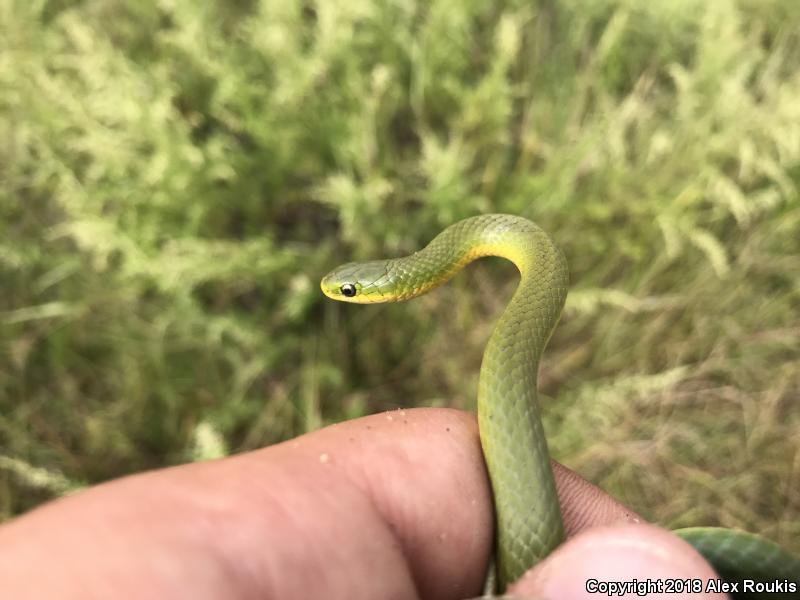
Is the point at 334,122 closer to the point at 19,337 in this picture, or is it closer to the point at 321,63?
the point at 321,63

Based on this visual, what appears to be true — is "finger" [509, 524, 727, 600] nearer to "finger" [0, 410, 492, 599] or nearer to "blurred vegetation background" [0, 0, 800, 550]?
"finger" [0, 410, 492, 599]

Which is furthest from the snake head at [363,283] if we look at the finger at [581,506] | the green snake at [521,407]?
the finger at [581,506]

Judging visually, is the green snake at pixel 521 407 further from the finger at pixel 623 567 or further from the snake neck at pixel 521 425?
the finger at pixel 623 567

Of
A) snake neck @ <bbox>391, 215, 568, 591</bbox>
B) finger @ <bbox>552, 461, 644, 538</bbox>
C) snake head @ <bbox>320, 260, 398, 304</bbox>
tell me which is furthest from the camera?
snake head @ <bbox>320, 260, 398, 304</bbox>

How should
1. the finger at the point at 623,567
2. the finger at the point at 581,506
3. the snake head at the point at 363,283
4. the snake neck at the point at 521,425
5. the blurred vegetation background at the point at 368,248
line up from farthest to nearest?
the blurred vegetation background at the point at 368,248
the snake head at the point at 363,283
the finger at the point at 581,506
the snake neck at the point at 521,425
the finger at the point at 623,567

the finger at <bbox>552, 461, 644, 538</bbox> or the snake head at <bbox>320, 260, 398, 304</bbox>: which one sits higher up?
the snake head at <bbox>320, 260, 398, 304</bbox>

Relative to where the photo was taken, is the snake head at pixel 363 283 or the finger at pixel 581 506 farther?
the snake head at pixel 363 283

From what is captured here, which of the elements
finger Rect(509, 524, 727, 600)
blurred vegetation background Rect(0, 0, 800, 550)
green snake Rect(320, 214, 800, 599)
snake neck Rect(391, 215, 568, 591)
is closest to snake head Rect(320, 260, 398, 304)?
green snake Rect(320, 214, 800, 599)

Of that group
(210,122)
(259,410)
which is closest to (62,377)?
(259,410)
